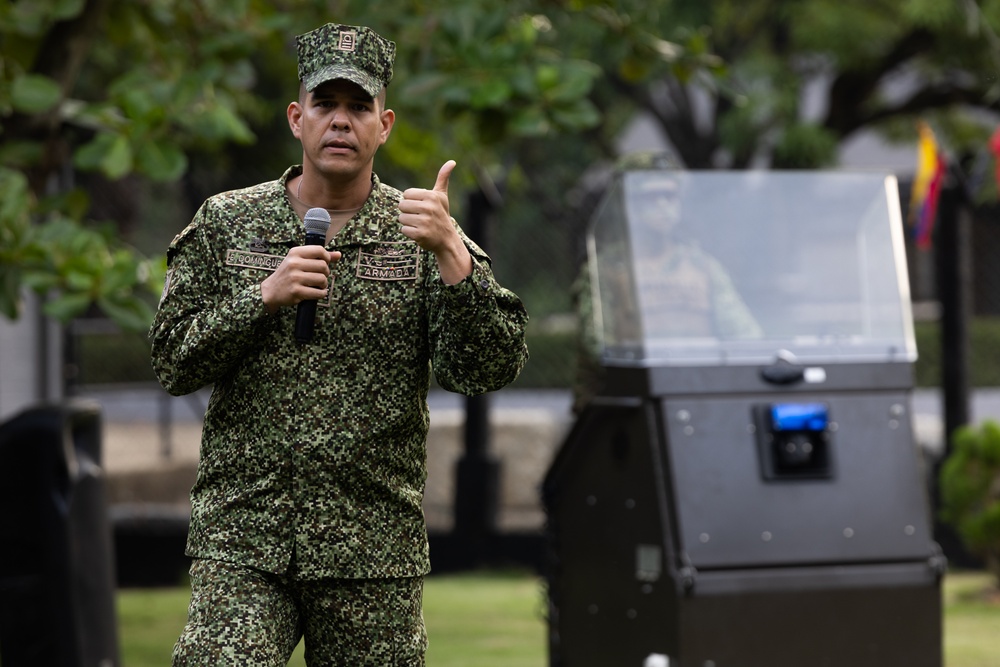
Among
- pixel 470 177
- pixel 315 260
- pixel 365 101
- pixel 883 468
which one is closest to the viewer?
pixel 315 260

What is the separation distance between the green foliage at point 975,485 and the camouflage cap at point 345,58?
19.4ft

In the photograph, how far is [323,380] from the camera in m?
3.00

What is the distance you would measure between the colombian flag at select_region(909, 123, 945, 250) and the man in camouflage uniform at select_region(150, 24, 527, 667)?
19.9ft

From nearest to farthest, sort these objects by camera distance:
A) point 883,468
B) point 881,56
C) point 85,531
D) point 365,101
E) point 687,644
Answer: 1. point 365,101
2. point 687,644
3. point 883,468
4. point 85,531
5. point 881,56

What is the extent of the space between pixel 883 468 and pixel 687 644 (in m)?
0.88

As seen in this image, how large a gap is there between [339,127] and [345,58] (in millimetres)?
134

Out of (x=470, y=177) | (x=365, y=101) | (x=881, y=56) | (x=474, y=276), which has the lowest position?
(x=474, y=276)

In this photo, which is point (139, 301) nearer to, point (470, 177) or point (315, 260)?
point (315, 260)

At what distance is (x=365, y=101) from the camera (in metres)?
3.02

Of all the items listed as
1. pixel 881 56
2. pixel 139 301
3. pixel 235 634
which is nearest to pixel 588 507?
pixel 139 301

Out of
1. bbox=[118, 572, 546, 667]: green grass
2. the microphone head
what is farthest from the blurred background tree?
the microphone head

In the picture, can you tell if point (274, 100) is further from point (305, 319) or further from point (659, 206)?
point (305, 319)

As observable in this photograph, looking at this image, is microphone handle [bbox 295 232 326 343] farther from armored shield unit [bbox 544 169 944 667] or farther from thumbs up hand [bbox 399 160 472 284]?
armored shield unit [bbox 544 169 944 667]

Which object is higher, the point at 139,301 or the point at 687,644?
the point at 139,301
